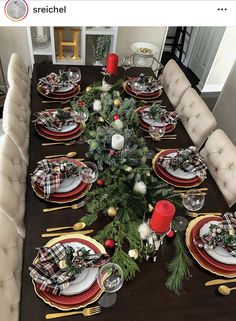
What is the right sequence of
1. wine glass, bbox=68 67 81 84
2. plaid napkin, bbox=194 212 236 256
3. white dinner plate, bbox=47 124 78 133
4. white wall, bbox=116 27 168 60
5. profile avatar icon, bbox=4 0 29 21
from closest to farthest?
profile avatar icon, bbox=4 0 29 21 → plaid napkin, bbox=194 212 236 256 → white dinner plate, bbox=47 124 78 133 → wine glass, bbox=68 67 81 84 → white wall, bbox=116 27 168 60

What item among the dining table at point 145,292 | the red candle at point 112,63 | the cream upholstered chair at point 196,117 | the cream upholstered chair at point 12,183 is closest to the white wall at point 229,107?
the cream upholstered chair at point 196,117

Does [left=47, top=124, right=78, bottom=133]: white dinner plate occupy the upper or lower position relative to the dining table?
upper

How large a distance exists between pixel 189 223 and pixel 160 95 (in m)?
1.04

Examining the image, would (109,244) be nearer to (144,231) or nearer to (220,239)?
(144,231)

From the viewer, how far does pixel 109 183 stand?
4.30 feet

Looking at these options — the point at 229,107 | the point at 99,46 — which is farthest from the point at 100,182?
the point at 229,107

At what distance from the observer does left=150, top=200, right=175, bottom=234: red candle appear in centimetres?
100

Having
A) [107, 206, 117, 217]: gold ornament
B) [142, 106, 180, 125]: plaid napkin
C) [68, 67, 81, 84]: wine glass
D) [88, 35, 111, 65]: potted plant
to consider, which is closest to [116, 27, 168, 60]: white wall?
[88, 35, 111, 65]: potted plant

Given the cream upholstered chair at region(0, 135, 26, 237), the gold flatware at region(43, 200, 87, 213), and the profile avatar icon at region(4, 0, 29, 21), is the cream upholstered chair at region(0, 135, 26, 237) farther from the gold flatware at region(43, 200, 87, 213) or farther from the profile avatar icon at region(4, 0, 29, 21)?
the profile avatar icon at region(4, 0, 29, 21)

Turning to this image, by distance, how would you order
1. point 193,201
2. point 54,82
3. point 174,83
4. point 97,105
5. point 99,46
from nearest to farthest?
point 193,201 → point 97,105 → point 54,82 → point 174,83 → point 99,46

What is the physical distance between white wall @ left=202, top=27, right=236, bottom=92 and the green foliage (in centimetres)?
271

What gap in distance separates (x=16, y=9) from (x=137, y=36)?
2367 mm

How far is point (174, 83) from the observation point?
213 centimetres

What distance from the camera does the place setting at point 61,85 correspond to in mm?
1853
